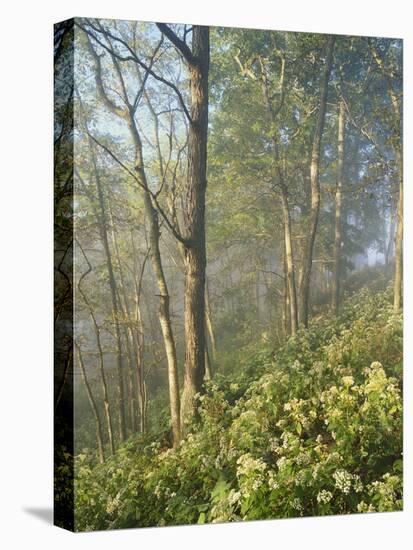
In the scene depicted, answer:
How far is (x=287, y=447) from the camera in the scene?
8836 millimetres

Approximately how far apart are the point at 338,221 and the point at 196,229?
1.28m

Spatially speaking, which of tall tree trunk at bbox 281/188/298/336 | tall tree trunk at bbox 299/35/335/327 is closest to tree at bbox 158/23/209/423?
tall tree trunk at bbox 281/188/298/336

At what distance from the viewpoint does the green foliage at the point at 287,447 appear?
8367mm

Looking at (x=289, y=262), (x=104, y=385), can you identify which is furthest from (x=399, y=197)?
(x=104, y=385)

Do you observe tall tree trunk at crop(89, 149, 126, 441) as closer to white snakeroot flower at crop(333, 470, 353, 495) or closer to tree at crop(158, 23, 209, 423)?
tree at crop(158, 23, 209, 423)

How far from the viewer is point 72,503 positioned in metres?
8.22

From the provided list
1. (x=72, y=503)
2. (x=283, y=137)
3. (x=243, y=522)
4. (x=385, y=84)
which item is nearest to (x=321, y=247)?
(x=283, y=137)

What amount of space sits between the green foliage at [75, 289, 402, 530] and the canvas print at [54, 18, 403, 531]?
0.02m

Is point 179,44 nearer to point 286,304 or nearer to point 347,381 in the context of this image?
point 286,304

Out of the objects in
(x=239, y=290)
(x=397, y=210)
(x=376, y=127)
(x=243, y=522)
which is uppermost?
(x=376, y=127)

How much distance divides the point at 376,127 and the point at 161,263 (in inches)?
89.5

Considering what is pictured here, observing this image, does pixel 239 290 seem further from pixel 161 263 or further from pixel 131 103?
pixel 131 103

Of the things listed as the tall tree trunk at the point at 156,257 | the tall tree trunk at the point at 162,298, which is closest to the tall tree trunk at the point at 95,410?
the tall tree trunk at the point at 156,257

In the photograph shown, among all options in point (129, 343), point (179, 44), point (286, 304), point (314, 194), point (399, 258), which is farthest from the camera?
point (399, 258)
